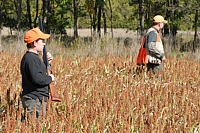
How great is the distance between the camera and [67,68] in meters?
8.95

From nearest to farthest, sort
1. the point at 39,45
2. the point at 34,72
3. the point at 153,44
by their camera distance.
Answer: the point at 34,72 → the point at 39,45 → the point at 153,44

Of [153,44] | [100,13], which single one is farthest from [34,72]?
[100,13]

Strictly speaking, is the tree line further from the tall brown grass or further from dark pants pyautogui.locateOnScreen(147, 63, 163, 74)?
dark pants pyautogui.locateOnScreen(147, 63, 163, 74)

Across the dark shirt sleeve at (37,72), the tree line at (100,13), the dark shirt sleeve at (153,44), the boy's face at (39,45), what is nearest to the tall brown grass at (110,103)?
the dark shirt sleeve at (37,72)

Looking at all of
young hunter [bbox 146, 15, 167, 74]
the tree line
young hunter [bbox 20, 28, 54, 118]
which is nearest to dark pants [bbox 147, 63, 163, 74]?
young hunter [bbox 146, 15, 167, 74]

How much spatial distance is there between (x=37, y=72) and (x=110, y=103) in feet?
3.97

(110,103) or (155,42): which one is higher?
(155,42)

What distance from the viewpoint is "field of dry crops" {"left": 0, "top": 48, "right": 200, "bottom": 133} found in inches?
140

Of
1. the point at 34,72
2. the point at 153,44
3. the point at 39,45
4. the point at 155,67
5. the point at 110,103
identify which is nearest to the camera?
the point at 34,72

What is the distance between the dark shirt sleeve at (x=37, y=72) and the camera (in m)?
3.89

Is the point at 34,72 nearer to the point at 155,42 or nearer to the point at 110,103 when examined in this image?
the point at 110,103

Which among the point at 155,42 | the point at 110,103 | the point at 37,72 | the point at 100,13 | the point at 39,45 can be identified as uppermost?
the point at 100,13

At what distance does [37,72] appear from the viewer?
3.91 metres

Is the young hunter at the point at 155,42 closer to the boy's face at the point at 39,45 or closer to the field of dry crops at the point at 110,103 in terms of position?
the field of dry crops at the point at 110,103
